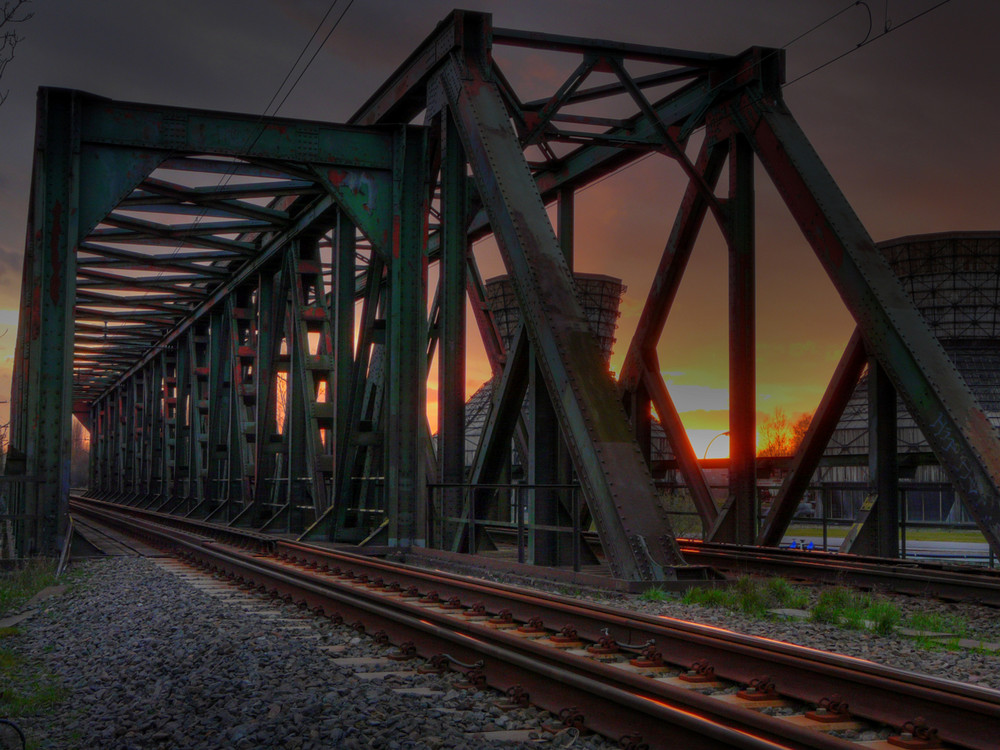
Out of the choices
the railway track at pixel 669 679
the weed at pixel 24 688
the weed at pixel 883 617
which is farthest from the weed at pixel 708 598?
the weed at pixel 24 688

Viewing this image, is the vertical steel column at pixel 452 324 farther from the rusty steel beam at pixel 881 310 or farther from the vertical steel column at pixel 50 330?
the vertical steel column at pixel 50 330

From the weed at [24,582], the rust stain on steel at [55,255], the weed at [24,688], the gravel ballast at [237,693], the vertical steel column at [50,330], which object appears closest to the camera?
the gravel ballast at [237,693]

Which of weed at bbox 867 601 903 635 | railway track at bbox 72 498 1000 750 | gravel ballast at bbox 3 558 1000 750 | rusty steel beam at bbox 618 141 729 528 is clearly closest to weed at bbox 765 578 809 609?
weed at bbox 867 601 903 635

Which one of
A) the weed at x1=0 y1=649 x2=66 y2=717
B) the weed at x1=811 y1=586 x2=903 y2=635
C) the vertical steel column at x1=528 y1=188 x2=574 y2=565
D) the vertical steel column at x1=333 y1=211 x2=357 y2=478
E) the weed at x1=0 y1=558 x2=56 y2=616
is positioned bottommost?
the weed at x1=0 y1=558 x2=56 y2=616

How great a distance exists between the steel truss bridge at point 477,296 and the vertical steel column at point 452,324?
3cm

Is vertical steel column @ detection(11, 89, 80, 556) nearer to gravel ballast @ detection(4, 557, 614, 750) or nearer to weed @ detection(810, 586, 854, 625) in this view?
gravel ballast @ detection(4, 557, 614, 750)

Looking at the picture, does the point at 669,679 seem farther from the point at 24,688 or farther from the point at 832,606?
the point at 24,688

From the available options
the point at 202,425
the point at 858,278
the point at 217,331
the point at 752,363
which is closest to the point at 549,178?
the point at 752,363

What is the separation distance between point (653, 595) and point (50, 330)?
10.1m

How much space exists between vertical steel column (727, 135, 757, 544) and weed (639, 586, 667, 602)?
199 inches

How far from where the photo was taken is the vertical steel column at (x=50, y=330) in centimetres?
1456

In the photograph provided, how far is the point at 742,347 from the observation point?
14.6 metres

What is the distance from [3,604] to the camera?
10250 mm

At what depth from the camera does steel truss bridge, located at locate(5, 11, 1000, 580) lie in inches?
440
